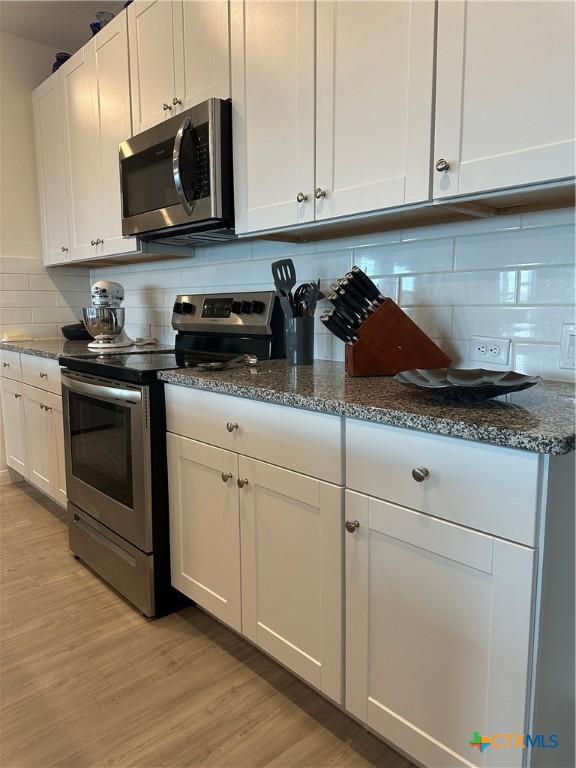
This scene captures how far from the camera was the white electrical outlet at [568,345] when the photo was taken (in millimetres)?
1402

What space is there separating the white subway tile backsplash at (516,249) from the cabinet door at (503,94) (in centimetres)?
32

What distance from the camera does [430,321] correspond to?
1.72 m

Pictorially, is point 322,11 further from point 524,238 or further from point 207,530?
point 207,530

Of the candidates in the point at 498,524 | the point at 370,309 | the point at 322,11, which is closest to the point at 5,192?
the point at 322,11

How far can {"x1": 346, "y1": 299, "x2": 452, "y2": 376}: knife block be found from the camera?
1.57 meters

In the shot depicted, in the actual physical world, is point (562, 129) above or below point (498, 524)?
above

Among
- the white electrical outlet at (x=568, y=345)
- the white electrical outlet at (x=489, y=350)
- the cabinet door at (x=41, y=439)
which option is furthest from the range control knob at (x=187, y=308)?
the white electrical outlet at (x=568, y=345)

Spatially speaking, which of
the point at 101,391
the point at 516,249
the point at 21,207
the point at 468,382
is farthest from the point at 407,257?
the point at 21,207

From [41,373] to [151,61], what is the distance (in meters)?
1.56

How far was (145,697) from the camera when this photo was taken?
1.56m

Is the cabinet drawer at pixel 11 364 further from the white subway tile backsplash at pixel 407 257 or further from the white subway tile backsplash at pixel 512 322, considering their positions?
the white subway tile backsplash at pixel 512 322

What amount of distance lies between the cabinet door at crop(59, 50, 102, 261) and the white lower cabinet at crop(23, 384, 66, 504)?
0.83 meters

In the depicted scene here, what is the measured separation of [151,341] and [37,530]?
1134mm

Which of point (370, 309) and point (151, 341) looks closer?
point (370, 309)
